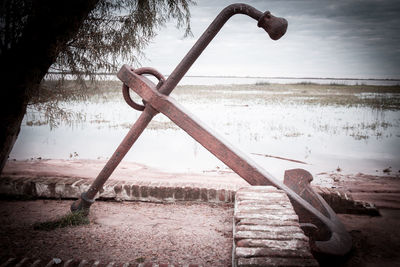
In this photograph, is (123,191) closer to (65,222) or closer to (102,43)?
(65,222)

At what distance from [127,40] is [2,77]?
7.20 ft

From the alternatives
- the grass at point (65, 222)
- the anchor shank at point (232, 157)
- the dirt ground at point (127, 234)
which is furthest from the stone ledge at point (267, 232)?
the grass at point (65, 222)

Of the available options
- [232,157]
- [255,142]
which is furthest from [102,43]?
[255,142]

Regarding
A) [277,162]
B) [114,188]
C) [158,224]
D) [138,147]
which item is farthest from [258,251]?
[138,147]

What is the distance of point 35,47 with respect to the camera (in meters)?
2.13

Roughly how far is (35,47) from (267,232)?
7.11ft

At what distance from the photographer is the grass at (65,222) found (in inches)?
105

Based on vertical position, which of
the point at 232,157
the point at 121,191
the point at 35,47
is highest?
the point at 35,47

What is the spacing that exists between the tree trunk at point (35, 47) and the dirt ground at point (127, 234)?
112 cm

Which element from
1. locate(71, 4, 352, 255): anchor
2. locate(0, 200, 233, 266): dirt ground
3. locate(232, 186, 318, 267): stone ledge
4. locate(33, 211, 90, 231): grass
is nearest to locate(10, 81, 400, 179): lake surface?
locate(0, 200, 233, 266): dirt ground

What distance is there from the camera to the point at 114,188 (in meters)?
3.40

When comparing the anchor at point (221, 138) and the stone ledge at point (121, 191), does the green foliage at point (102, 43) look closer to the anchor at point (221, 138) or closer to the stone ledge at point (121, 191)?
the stone ledge at point (121, 191)

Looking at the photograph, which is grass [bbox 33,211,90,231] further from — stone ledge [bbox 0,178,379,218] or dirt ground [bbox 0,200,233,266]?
stone ledge [bbox 0,178,379,218]

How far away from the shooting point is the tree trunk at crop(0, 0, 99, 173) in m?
2.12
